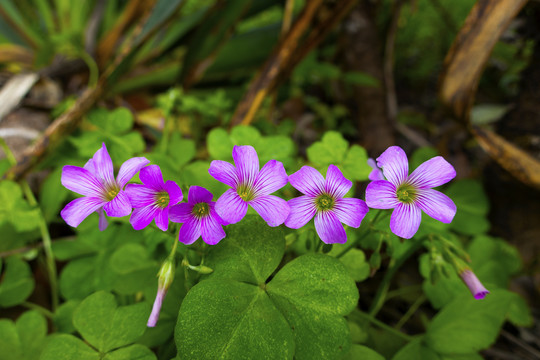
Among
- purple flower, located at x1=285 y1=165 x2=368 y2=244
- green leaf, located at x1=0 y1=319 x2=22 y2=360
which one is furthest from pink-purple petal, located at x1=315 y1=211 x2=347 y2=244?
green leaf, located at x1=0 y1=319 x2=22 y2=360

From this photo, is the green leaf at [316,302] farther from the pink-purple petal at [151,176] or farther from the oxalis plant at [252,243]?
the pink-purple petal at [151,176]

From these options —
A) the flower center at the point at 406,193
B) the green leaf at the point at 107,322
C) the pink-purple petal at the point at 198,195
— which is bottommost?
the green leaf at the point at 107,322

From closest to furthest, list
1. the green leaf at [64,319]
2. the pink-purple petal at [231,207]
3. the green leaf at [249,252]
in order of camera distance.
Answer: the pink-purple petal at [231,207] → the green leaf at [249,252] → the green leaf at [64,319]

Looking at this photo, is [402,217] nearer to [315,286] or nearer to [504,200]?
[315,286]

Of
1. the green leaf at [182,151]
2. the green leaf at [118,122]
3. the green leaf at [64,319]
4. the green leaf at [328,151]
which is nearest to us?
the green leaf at [64,319]

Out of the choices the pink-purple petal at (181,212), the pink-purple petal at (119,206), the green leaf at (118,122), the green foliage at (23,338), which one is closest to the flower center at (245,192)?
the pink-purple petal at (181,212)

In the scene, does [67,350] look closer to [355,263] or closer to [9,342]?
[9,342]

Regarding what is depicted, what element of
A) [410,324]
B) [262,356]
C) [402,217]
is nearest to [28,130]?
[262,356]

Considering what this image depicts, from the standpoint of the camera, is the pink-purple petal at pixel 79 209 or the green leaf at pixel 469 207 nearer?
the pink-purple petal at pixel 79 209
